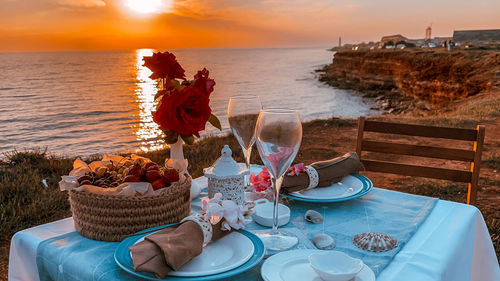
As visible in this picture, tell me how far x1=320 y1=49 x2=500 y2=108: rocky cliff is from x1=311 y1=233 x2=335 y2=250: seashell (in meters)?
22.6

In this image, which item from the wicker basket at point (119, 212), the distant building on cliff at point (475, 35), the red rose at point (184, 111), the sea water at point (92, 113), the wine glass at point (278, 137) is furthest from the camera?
Result: the distant building on cliff at point (475, 35)

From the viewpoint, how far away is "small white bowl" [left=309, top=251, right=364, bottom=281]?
0.77m

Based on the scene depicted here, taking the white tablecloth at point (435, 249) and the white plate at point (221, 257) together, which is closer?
the white plate at point (221, 257)

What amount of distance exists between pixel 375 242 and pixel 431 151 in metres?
1.54

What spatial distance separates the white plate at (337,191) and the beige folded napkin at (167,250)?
591mm

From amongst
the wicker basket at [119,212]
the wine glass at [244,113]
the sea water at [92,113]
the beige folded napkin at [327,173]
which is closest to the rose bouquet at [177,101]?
the wine glass at [244,113]

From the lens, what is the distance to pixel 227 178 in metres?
1.19

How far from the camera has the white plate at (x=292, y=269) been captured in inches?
32.1

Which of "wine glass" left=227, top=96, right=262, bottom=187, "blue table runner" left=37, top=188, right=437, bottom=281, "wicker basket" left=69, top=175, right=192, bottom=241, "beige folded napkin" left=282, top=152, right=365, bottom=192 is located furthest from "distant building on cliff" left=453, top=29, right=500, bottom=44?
"wicker basket" left=69, top=175, right=192, bottom=241

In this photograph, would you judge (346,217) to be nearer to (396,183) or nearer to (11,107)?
(396,183)

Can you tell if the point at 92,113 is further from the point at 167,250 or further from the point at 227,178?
the point at 167,250

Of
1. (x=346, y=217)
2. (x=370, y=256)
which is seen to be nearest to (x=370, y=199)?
(x=346, y=217)

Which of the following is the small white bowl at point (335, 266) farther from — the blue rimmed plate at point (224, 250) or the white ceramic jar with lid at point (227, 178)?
the white ceramic jar with lid at point (227, 178)

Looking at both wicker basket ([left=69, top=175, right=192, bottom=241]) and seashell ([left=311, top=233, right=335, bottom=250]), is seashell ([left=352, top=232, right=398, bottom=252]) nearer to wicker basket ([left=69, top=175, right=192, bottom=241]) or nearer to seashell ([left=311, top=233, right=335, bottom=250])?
seashell ([left=311, top=233, right=335, bottom=250])
